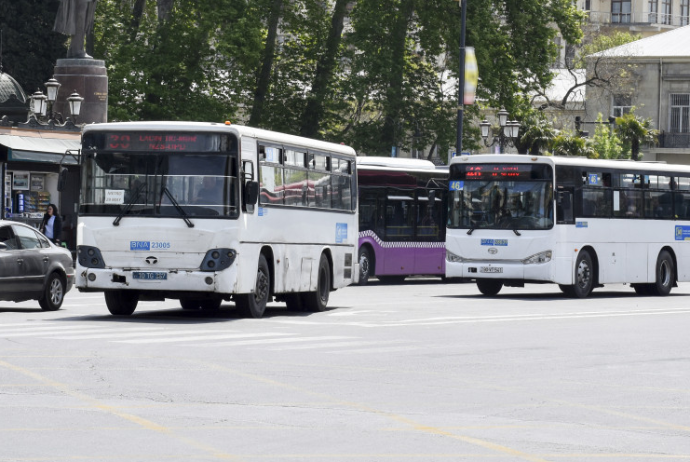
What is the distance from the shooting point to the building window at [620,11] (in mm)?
146375

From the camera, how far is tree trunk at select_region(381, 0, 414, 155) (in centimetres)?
5253

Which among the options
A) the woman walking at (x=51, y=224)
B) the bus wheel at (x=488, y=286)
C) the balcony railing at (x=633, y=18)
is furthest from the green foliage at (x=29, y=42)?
the balcony railing at (x=633, y=18)

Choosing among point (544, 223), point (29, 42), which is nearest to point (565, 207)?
point (544, 223)

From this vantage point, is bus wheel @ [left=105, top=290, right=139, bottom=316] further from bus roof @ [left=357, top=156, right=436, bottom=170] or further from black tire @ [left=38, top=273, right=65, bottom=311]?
bus roof @ [left=357, top=156, right=436, bottom=170]

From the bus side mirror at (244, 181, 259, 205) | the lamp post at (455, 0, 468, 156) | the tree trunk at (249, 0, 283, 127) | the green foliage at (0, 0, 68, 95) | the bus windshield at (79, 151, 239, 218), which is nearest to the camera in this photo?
the bus windshield at (79, 151, 239, 218)

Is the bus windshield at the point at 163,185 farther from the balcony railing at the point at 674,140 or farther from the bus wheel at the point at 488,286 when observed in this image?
the balcony railing at the point at 674,140

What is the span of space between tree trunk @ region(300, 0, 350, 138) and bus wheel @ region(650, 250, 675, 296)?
865 inches

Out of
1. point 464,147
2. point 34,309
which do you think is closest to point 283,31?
point 464,147

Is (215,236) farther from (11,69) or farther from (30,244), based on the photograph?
(11,69)

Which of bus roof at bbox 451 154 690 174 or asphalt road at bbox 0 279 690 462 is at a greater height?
bus roof at bbox 451 154 690 174

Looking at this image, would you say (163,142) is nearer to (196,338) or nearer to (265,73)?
(196,338)

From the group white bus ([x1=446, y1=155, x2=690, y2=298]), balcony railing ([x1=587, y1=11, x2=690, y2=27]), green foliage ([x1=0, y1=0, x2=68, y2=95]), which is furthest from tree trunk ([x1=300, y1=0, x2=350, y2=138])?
balcony railing ([x1=587, y1=11, x2=690, y2=27])

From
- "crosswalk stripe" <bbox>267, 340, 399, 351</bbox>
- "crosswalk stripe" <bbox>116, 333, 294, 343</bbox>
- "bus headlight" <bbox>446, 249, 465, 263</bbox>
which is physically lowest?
"crosswalk stripe" <bbox>267, 340, 399, 351</bbox>

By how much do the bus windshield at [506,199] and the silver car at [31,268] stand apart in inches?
376
